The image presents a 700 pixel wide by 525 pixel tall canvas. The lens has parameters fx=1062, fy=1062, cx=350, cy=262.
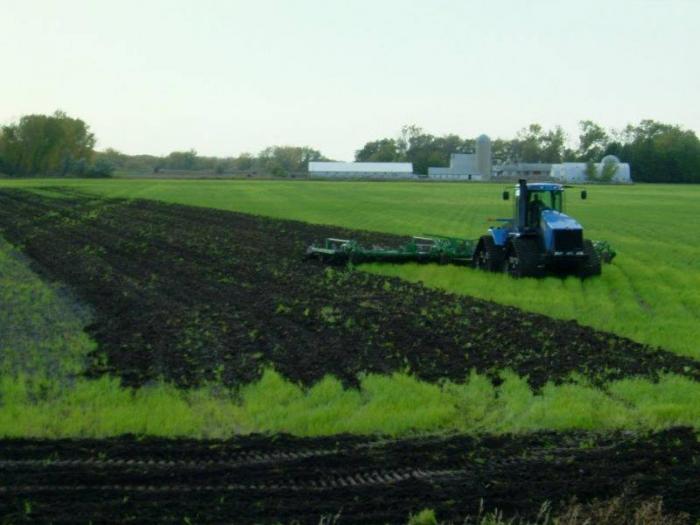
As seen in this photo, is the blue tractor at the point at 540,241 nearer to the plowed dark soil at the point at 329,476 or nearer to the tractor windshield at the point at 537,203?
the tractor windshield at the point at 537,203

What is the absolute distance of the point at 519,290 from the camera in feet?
64.4

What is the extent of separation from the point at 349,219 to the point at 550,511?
38682mm

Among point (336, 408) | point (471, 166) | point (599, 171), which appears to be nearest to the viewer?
point (336, 408)

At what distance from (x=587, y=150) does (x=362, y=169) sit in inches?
1665

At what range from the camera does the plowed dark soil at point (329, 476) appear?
7043 millimetres

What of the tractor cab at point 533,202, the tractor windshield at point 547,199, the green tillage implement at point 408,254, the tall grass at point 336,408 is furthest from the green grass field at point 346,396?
the green tillage implement at point 408,254

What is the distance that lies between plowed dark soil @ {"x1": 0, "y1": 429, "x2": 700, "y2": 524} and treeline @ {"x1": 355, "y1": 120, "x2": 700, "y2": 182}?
143m

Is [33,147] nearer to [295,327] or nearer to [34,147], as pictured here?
[34,147]

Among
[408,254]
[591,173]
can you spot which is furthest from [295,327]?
[591,173]

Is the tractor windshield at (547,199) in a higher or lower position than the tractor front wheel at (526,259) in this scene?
higher

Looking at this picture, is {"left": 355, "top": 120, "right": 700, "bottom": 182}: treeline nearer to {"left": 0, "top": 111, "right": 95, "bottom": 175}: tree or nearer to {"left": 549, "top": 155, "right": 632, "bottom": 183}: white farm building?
{"left": 549, "top": 155, "right": 632, "bottom": 183}: white farm building

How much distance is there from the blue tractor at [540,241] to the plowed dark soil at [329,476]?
38.1 feet

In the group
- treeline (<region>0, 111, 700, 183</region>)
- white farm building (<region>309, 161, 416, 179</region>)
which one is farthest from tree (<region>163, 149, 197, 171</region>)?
white farm building (<region>309, 161, 416, 179</region>)

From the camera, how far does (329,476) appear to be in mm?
7898
